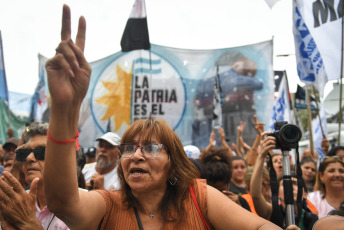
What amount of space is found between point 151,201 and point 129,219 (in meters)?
0.17

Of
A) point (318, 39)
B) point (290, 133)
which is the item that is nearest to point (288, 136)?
point (290, 133)

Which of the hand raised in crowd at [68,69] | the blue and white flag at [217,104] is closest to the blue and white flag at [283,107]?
the blue and white flag at [217,104]

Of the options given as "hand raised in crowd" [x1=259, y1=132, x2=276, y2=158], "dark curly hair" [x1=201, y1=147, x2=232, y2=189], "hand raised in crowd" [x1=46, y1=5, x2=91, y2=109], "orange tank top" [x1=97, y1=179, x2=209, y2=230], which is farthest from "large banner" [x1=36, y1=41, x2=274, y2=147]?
"hand raised in crowd" [x1=46, y1=5, x2=91, y2=109]

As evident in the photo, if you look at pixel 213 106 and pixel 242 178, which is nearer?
pixel 242 178

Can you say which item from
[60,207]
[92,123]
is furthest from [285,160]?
[92,123]

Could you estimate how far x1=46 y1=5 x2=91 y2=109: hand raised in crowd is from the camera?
3.96 ft

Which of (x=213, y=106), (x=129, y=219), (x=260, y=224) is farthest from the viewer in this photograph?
(x=213, y=106)

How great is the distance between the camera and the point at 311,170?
4930 mm

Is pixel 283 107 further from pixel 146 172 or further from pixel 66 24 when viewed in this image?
pixel 66 24

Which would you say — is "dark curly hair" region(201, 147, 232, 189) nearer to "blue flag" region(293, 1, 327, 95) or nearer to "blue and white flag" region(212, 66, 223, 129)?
"blue flag" region(293, 1, 327, 95)

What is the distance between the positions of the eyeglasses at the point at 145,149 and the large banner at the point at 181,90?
193 inches

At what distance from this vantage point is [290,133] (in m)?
2.14

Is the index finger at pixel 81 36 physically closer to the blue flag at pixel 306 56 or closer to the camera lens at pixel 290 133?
the camera lens at pixel 290 133

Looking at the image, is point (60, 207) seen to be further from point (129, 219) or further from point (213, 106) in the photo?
point (213, 106)
